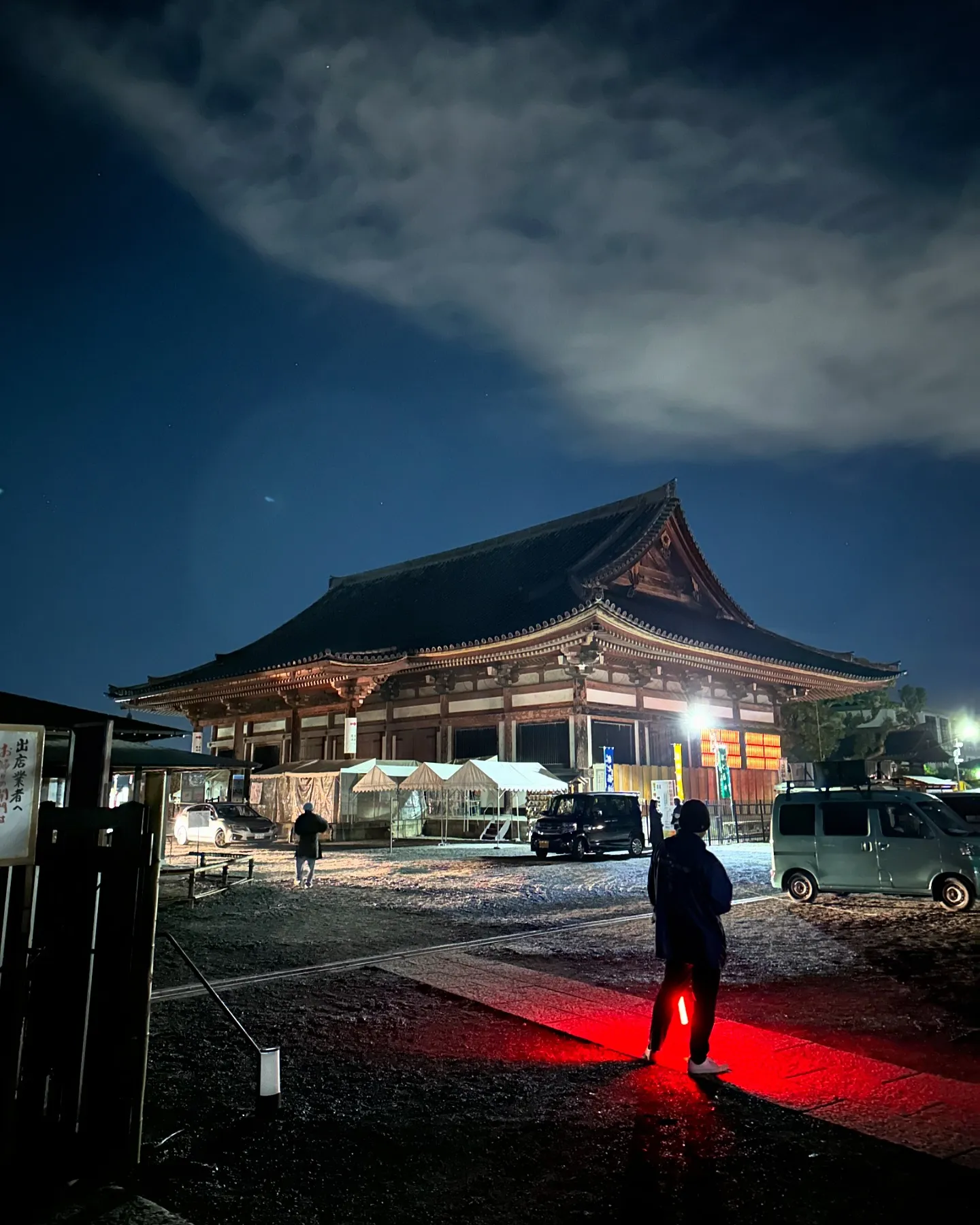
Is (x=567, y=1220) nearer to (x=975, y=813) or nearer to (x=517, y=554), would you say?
(x=975, y=813)

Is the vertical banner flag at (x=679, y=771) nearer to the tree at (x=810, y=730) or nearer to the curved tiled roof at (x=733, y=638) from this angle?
the curved tiled roof at (x=733, y=638)

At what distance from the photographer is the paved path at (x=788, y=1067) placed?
4.32 metres

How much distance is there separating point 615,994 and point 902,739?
146 feet

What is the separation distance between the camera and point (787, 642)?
33938mm

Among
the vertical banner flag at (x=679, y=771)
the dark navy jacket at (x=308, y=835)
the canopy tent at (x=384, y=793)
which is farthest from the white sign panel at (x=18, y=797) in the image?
the vertical banner flag at (x=679, y=771)

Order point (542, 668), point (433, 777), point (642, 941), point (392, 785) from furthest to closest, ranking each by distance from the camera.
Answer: point (542, 668), point (392, 785), point (433, 777), point (642, 941)

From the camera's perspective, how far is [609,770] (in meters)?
24.9

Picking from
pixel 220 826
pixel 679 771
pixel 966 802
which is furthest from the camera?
pixel 220 826

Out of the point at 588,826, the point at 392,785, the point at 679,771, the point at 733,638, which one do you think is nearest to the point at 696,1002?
the point at 588,826

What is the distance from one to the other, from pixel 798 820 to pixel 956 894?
7.64ft

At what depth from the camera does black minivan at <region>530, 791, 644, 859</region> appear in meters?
19.9

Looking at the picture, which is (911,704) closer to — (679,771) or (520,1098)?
(679,771)

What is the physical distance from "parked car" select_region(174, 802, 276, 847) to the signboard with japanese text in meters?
11.3

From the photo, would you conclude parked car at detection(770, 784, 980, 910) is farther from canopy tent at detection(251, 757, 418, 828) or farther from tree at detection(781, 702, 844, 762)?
tree at detection(781, 702, 844, 762)
